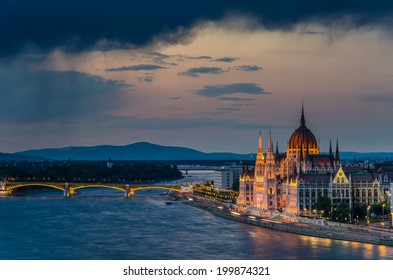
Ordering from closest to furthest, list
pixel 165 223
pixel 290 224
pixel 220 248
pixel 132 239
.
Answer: pixel 220 248 → pixel 132 239 → pixel 290 224 → pixel 165 223

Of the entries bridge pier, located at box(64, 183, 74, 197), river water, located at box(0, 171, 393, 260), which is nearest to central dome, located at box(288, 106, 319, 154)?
river water, located at box(0, 171, 393, 260)

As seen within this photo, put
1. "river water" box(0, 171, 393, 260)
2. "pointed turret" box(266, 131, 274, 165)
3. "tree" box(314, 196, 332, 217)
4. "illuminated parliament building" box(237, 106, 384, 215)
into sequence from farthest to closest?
"pointed turret" box(266, 131, 274, 165) → "illuminated parliament building" box(237, 106, 384, 215) → "tree" box(314, 196, 332, 217) → "river water" box(0, 171, 393, 260)

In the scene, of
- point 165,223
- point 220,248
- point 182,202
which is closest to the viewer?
point 220,248

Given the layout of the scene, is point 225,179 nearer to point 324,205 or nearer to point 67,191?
point 67,191

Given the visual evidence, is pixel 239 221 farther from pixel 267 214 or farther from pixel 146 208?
pixel 146 208

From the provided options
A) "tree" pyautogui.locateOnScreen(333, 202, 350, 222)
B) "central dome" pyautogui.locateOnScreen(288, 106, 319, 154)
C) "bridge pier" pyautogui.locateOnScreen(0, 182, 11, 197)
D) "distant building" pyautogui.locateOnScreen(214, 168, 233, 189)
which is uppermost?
"central dome" pyautogui.locateOnScreen(288, 106, 319, 154)

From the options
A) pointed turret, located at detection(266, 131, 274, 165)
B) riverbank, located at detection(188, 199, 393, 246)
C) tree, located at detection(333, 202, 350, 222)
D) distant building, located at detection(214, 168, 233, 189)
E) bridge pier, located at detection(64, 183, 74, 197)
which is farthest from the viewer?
distant building, located at detection(214, 168, 233, 189)

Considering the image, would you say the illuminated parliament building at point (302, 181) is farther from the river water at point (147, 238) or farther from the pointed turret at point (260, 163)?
the river water at point (147, 238)

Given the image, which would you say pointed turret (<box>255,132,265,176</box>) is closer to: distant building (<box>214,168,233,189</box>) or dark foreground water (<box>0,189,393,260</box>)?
dark foreground water (<box>0,189,393,260</box>)

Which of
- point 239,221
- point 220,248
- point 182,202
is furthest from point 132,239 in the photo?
point 182,202
